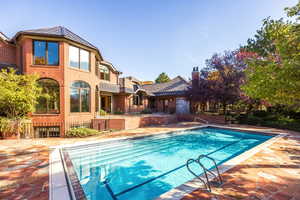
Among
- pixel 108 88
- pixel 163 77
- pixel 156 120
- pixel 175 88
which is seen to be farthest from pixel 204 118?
pixel 163 77

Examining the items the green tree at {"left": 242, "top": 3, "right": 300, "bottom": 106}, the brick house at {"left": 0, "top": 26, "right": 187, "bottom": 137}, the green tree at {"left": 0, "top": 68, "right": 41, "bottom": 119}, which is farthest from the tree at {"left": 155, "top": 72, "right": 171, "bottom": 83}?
the green tree at {"left": 242, "top": 3, "right": 300, "bottom": 106}

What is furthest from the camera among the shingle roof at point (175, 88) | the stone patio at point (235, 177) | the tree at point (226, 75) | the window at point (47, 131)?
the shingle roof at point (175, 88)

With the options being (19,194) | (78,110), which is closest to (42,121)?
(78,110)

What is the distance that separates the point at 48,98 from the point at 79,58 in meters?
4.37

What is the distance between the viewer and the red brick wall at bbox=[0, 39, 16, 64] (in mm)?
Answer: 11688

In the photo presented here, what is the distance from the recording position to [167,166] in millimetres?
6570

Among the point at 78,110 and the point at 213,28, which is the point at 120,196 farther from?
the point at 213,28

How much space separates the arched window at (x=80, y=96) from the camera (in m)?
11.9

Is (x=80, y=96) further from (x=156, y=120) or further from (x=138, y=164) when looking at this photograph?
(x=156, y=120)

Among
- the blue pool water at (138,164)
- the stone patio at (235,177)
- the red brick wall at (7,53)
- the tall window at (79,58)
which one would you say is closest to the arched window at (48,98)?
the tall window at (79,58)

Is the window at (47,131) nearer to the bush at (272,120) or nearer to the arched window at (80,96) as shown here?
the arched window at (80,96)

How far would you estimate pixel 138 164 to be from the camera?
6.75 m

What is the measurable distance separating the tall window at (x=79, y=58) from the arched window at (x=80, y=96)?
155cm

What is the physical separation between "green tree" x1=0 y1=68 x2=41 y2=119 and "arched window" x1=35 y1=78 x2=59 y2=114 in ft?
4.52
